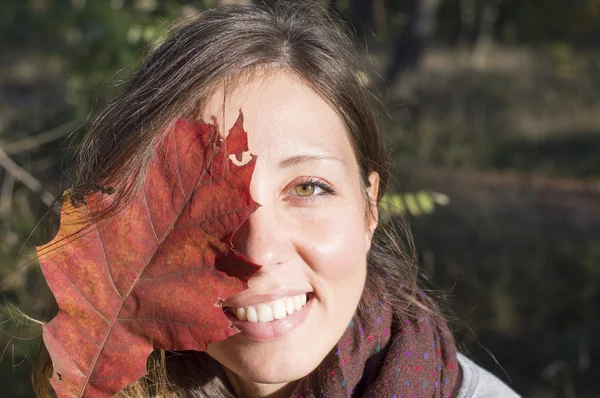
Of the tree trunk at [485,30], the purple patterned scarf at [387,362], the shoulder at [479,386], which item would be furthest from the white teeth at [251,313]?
the tree trunk at [485,30]

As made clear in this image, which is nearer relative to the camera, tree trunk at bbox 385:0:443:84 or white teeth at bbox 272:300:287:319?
white teeth at bbox 272:300:287:319

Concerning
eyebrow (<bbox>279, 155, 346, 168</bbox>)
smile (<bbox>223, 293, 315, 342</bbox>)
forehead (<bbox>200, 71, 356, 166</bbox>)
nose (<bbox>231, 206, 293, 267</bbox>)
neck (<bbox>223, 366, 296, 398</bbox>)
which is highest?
forehead (<bbox>200, 71, 356, 166</bbox>)

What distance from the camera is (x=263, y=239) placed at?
1.36 metres

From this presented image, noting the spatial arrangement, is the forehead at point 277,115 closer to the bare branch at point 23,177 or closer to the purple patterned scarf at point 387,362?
the purple patterned scarf at point 387,362

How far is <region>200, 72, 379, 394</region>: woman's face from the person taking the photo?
1.41 metres

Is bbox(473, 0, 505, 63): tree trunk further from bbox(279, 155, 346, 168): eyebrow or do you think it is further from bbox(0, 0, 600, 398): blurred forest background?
bbox(279, 155, 346, 168): eyebrow

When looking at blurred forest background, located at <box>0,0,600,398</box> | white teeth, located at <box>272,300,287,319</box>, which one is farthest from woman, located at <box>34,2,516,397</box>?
blurred forest background, located at <box>0,0,600,398</box>

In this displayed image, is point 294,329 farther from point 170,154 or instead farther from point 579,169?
point 579,169

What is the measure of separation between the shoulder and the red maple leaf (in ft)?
3.19

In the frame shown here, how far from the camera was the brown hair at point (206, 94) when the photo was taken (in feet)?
5.08

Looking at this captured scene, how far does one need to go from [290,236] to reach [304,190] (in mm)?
115

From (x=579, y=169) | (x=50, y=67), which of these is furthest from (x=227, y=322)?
(x=50, y=67)

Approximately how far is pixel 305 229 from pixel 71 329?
0.54m

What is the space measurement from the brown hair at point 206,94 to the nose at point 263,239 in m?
0.23
